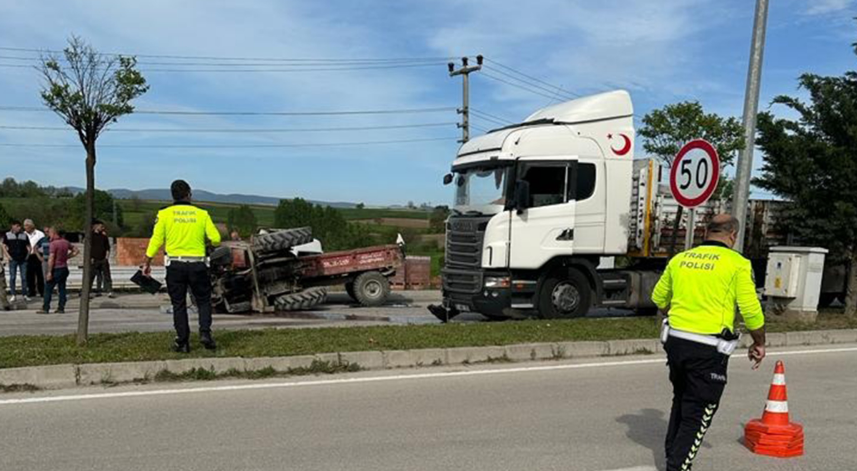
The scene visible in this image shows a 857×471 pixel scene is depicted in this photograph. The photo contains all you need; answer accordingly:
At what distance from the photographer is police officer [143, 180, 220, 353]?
Answer: 25.1ft

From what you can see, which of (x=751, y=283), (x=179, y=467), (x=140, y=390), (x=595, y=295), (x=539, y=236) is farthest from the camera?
(x=595, y=295)

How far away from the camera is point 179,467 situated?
15.1 feet

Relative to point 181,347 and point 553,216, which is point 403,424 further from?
point 553,216

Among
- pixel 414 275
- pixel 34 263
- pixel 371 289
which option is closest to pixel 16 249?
pixel 34 263

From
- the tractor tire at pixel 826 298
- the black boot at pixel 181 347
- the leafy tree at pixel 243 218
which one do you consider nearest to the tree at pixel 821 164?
the tractor tire at pixel 826 298

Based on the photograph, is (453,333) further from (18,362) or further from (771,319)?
(771,319)

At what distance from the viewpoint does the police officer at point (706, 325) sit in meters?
4.23

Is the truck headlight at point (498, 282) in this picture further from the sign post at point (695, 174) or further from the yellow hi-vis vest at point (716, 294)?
the yellow hi-vis vest at point (716, 294)

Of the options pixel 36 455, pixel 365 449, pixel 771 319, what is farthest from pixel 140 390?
pixel 771 319

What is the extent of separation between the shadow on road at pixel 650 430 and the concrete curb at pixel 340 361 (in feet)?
8.20

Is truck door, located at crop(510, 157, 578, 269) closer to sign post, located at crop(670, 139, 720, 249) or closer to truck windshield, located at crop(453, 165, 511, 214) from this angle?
truck windshield, located at crop(453, 165, 511, 214)

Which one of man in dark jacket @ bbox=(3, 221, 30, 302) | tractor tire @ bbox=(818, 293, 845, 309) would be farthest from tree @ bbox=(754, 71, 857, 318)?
man in dark jacket @ bbox=(3, 221, 30, 302)

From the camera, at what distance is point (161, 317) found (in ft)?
42.2

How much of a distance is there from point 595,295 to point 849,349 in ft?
12.6
